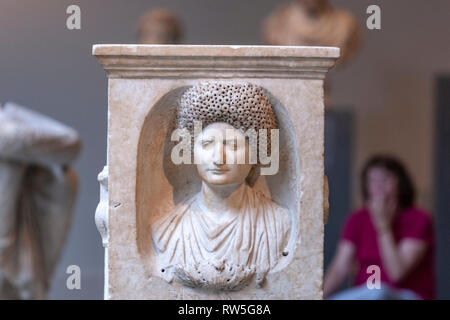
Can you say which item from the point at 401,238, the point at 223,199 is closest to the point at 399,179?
the point at 401,238

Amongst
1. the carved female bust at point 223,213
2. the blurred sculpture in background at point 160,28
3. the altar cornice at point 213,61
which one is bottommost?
the carved female bust at point 223,213

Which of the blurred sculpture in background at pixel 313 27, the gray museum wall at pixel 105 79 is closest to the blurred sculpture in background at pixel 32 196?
the gray museum wall at pixel 105 79

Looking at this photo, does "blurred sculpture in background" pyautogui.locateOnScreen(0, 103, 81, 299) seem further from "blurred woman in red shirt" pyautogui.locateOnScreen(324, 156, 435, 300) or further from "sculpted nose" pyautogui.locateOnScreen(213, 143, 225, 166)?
"blurred woman in red shirt" pyautogui.locateOnScreen(324, 156, 435, 300)

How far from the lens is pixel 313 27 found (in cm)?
716

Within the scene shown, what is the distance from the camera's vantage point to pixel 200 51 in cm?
392

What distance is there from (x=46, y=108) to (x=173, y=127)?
1633 mm

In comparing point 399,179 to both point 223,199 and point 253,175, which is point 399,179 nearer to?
point 253,175

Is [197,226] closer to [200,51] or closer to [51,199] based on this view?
[200,51]

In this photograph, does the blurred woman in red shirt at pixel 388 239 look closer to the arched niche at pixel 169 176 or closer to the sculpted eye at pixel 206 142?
the arched niche at pixel 169 176

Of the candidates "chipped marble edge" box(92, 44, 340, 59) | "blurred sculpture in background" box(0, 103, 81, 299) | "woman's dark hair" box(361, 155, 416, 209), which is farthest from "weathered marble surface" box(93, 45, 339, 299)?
"woman's dark hair" box(361, 155, 416, 209)

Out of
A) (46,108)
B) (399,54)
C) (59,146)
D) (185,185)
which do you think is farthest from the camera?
(399,54)

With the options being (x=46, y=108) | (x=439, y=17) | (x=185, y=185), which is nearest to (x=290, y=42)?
(x=439, y=17)

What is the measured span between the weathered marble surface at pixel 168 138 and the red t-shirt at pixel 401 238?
60.1 inches

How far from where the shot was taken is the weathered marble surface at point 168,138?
393 cm
